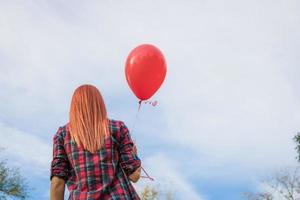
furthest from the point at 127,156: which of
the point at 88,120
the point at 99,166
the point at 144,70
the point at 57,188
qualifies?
the point at 144,70

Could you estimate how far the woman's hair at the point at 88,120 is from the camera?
288cm

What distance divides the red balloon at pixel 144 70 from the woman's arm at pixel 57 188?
367 cm

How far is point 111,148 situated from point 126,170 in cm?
18

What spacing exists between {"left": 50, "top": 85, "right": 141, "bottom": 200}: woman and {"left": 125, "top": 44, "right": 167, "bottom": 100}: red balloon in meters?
3.46

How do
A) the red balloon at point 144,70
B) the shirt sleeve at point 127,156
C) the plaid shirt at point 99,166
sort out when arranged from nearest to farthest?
the plaid shirt at point 99,166 → the shirt sleeve at point 127,156 → the red balloon at point 144,70

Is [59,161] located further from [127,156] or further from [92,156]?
[127,156]

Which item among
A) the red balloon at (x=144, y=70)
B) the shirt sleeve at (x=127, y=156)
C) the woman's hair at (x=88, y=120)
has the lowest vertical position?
the shirt sleeve at (x=127, y=156)

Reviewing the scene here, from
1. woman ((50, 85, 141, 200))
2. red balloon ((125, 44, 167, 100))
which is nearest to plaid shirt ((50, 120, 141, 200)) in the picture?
woman ((50, 85, 141, 200))

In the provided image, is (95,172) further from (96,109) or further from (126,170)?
(96,109)

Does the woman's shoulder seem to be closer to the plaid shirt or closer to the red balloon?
the plaid shirt

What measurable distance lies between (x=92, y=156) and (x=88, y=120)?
232 millimetres

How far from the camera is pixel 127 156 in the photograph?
116 inches

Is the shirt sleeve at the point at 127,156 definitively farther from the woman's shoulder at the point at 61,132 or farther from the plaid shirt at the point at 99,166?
the woman's shoulder at the point at 61,132

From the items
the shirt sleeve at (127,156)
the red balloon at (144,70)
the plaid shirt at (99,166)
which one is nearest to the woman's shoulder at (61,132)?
the plaid shirt at (99,166)
